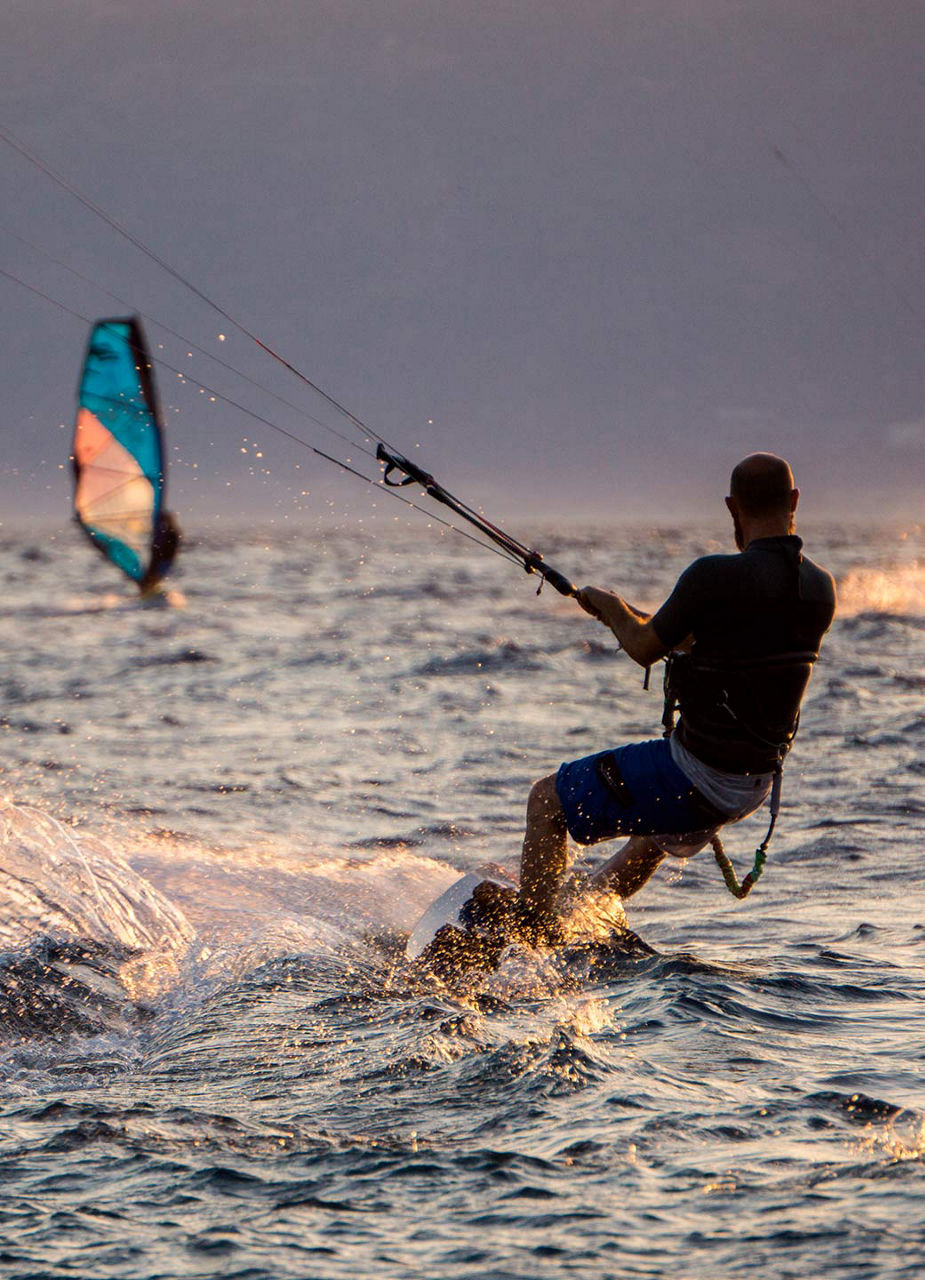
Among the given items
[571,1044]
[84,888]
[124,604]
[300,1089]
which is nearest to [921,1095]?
[571,1044]

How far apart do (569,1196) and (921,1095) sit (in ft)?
4.67

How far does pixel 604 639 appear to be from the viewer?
3020 centimetres

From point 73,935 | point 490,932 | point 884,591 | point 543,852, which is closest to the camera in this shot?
point 543,852

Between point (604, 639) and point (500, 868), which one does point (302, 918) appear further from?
point (604, 639)

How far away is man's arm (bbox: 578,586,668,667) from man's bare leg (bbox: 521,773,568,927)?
2.73ft

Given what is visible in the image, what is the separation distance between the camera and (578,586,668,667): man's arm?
5.61 meters

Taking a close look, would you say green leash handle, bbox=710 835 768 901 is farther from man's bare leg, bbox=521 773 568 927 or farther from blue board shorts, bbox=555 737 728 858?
man's bare leg, bbox=521 773 568 927

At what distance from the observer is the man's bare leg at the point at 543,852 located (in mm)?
6203

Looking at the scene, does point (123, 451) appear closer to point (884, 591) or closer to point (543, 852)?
point (543, 852)

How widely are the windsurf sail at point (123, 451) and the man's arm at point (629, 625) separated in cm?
290

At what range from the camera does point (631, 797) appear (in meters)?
6.04

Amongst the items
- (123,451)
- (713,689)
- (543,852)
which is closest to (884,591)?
(123,451)

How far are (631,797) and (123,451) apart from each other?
395cm

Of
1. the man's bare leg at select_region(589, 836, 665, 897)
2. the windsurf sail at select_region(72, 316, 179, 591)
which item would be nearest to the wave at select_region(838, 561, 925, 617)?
the windsurf sail at select_region(72, 316, 179, 591)
